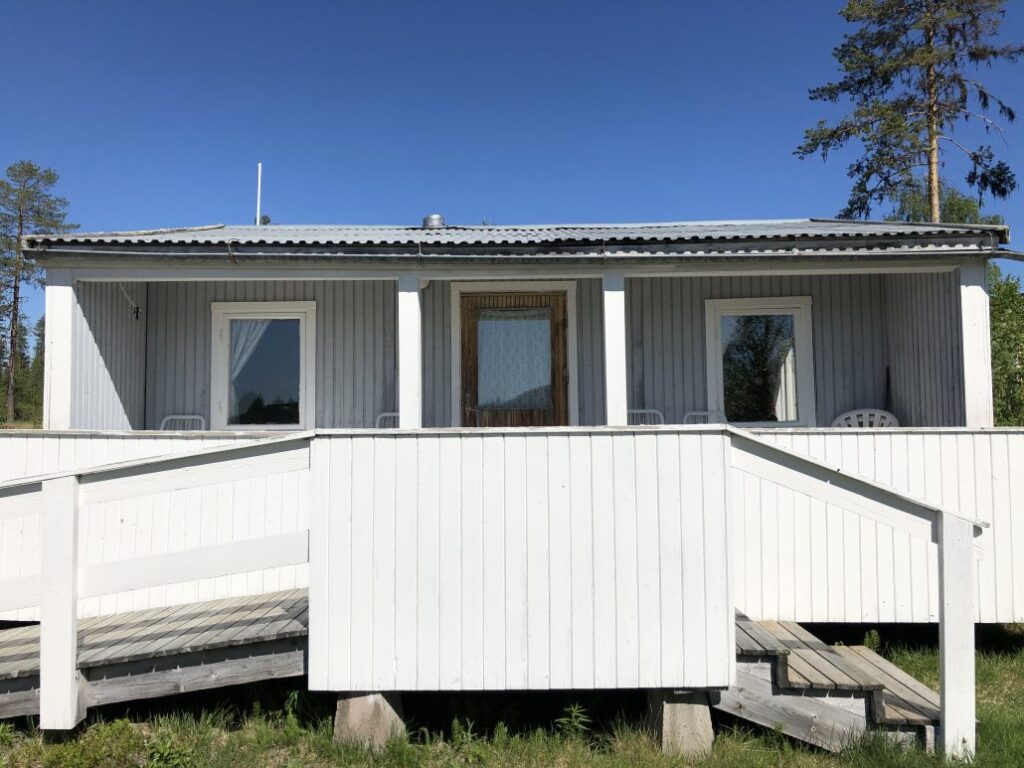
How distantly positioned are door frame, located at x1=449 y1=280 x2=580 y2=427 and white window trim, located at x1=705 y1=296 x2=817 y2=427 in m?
1.39

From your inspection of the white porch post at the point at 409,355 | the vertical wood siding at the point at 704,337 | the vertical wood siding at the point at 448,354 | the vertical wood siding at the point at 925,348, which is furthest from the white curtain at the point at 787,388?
the white porch post at the point at 409,355

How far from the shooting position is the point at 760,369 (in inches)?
258

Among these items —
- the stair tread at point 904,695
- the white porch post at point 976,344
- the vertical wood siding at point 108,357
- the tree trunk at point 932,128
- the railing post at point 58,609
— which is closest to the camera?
the railing post at point 58,609

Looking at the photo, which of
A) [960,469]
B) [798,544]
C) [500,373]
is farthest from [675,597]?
[500,373]

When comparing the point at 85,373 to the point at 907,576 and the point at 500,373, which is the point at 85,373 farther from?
the point at 907,576

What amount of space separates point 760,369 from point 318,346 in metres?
4.63

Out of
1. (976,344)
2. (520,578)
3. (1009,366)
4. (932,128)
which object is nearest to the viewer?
(520,578)

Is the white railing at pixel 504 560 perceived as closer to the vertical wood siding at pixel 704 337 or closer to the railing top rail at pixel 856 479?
the railing top rail at pixel 856 479

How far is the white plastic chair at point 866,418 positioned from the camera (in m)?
6.18

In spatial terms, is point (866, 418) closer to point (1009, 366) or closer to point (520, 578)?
point (520, 578)

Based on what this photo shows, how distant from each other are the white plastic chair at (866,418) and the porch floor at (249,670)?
10.8 ft

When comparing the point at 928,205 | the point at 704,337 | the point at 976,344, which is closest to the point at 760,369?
the point at 704,337

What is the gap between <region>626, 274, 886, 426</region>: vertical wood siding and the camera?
6.45 meters

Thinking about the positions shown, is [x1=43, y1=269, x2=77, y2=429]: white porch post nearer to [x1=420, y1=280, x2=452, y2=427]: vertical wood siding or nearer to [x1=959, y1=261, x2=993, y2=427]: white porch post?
[x1=420, y1=280, x2=452, y2=427]: vertical wood siding
